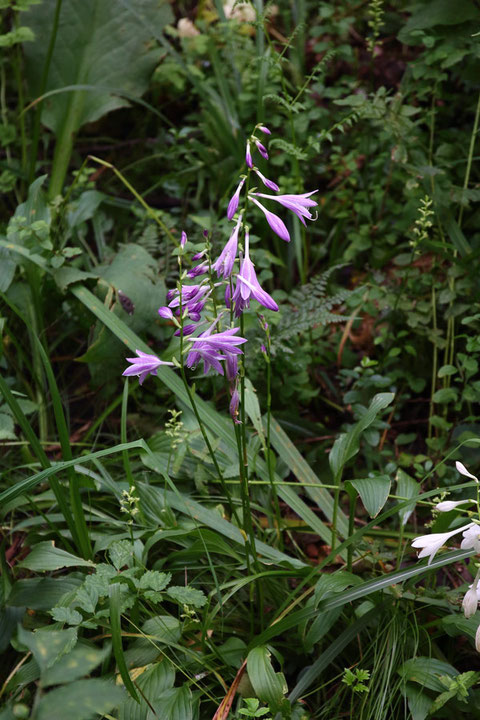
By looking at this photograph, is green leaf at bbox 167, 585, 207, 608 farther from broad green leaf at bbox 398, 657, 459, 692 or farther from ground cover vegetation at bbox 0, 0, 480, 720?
broad green leaf at bbox 398, 657, 459, 692

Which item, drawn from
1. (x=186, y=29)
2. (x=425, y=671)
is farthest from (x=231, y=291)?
(x=186, y=29)

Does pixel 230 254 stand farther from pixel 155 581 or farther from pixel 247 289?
pixel 155 581

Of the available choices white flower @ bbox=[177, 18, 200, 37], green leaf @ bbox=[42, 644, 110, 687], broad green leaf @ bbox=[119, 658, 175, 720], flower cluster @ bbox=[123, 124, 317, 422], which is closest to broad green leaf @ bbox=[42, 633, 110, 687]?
green leaf @ bbox=[42, 644, 110, 687]

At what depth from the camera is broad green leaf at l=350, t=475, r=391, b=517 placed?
1542mm

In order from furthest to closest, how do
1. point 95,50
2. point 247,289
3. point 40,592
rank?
point 95,50
point 40,592
point 247,289

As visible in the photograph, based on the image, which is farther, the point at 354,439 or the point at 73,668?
the point at 354,439

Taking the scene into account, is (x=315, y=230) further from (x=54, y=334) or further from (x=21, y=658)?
(x=21, y=658)

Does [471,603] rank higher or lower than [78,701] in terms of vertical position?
lower

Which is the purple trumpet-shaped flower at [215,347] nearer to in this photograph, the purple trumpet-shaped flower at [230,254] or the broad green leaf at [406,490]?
the purple trumpet-shaped flower at [230,254]

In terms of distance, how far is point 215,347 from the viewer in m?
1.30

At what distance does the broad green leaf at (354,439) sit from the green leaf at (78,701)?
101cm

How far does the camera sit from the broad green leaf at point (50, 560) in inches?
67.6

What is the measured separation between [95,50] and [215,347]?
243cm

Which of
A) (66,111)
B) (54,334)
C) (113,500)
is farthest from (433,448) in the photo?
(66,111)
